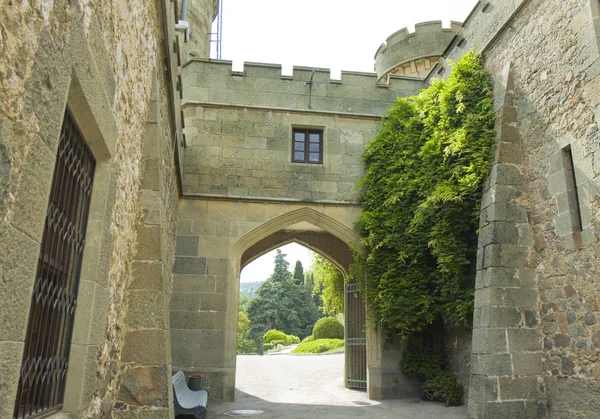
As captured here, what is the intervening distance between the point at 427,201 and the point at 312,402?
12.2 feet

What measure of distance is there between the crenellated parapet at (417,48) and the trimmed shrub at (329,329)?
1225 centimetres

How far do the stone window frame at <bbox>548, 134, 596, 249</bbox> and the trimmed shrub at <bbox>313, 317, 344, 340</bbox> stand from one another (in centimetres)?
1603

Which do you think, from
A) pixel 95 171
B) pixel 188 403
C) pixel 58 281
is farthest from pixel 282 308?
pixel 58 281

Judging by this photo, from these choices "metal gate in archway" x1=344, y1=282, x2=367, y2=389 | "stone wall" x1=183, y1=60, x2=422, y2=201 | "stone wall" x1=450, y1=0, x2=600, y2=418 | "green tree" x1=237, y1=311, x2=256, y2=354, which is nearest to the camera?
"stone wall" x1=450, y1=0, x2=600, y2=418

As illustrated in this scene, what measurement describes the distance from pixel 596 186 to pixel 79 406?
484cm

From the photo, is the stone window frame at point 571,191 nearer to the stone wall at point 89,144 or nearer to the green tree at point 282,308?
the stone wall at point 89,144

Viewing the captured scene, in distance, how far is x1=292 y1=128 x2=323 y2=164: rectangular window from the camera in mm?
9086

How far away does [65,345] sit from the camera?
293cm

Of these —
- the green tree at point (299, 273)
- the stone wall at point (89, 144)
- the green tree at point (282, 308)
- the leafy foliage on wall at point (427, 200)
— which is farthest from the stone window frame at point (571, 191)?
the green tree at point (299, 273)

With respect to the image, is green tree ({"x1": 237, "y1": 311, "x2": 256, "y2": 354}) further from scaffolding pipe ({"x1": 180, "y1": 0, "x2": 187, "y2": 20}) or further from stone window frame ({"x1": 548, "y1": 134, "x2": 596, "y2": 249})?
stone window frame ({"x1": 548, "y1": 134, "x2": 596, "y2": 249})

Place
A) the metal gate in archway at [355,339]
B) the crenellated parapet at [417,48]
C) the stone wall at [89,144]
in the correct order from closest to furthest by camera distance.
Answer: the stone wall at [89,144], the metal gate in archway at [355,339], the crenellated parapet at [417,48]

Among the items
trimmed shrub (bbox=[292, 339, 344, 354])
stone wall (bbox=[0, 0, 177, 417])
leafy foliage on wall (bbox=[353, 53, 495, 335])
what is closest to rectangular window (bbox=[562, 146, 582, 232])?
leafy foliage on wall (bbox=[353, 53, 495, 335])

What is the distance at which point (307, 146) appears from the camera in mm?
9156

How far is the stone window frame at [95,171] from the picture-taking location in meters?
2.00
